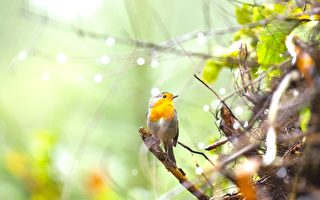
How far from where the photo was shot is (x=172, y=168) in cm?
148

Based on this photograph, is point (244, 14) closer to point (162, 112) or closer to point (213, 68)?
point (213, 68)

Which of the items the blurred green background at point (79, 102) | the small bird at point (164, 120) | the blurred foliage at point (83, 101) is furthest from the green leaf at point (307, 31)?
the blurred green background at point (79, 102)

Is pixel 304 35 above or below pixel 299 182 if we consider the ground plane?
above

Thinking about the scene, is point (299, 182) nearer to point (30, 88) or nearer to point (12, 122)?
point (12, 122)

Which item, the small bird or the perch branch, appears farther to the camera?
the small bird

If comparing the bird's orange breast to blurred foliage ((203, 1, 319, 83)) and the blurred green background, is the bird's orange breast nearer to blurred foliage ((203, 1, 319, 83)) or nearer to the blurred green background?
blurred foliage ((203, 1, 319, 83))

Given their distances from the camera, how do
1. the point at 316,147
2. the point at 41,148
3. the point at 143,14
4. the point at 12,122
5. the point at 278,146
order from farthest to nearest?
the point at 12,122 < the point at 143,14 < the point at 41,148 < the point at 278,146 < the point at 316,147

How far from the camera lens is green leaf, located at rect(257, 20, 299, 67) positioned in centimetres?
164

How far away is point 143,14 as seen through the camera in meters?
4.54

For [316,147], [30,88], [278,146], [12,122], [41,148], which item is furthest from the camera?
[30,88]

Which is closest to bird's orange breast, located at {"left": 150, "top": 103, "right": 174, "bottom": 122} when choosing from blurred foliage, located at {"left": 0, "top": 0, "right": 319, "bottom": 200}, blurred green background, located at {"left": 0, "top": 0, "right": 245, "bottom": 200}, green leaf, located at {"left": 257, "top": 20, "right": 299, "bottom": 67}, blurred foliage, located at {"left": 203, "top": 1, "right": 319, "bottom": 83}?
blurred foliage, located at {"left": 203, "top": 1, "right": 319, "bottom": 83}

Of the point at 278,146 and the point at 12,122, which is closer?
the point at 278,146

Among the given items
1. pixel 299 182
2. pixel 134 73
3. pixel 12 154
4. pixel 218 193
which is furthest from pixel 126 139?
pixel 299 182

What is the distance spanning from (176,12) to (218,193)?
3.29 m
